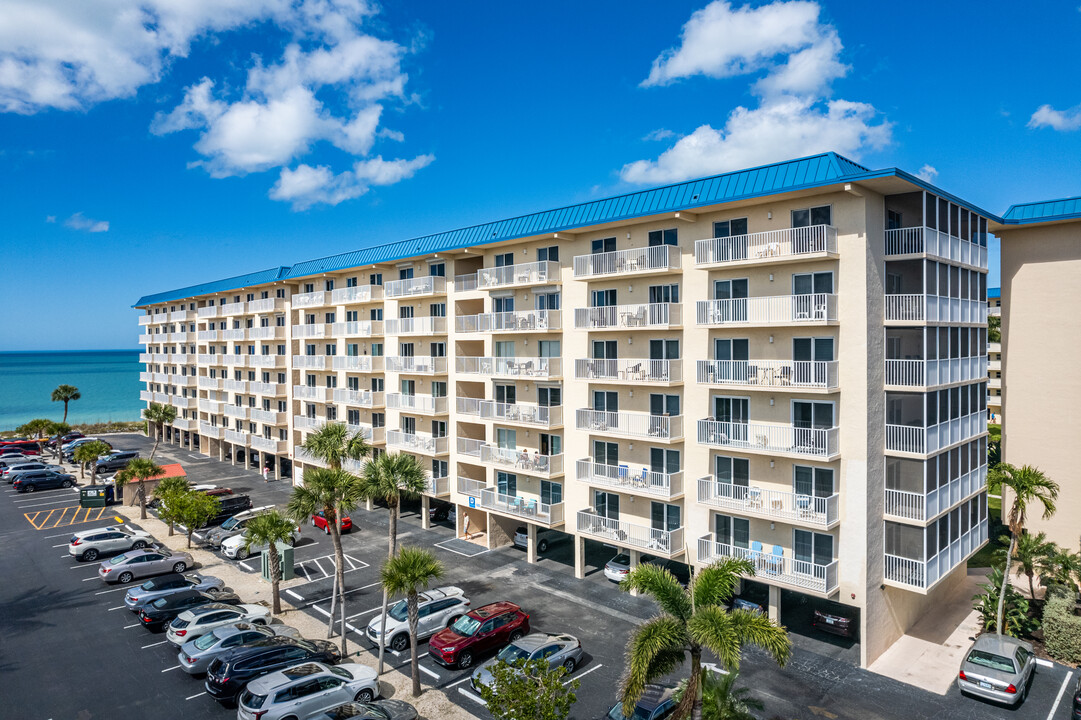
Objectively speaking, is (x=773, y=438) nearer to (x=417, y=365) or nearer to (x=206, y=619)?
(x=417, y=365)

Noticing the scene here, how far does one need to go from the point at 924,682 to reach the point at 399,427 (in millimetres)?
31031

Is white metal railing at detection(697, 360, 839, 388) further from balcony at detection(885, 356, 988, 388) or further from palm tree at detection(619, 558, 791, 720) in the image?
palm tree at detection(619, 558, 791, 720)

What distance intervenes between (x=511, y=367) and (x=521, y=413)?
262cm

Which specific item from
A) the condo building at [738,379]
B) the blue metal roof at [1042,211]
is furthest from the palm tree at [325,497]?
the blue metal roof at [1042,211]

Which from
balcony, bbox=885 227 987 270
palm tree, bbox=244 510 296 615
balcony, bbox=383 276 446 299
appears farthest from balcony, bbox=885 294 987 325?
palm tree, bbox=244 510 296 615

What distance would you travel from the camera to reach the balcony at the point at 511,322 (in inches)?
1251

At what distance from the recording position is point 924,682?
21.5 metres

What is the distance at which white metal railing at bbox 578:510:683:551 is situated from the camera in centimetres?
2650

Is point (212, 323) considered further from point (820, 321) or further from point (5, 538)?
point (820, 321)

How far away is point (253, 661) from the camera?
813 inches

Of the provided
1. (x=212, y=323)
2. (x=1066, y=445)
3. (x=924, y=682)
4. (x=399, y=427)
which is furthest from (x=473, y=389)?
(x=212, y=323)

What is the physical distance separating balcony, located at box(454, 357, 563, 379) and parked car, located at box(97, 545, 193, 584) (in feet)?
59.3

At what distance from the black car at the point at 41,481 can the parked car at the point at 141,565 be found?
88.9ft

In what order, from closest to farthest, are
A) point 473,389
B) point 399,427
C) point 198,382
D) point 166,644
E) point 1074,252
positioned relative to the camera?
point 166,644 < point 1074,252 < point 473,389 < point 399,427 < point 198,382
